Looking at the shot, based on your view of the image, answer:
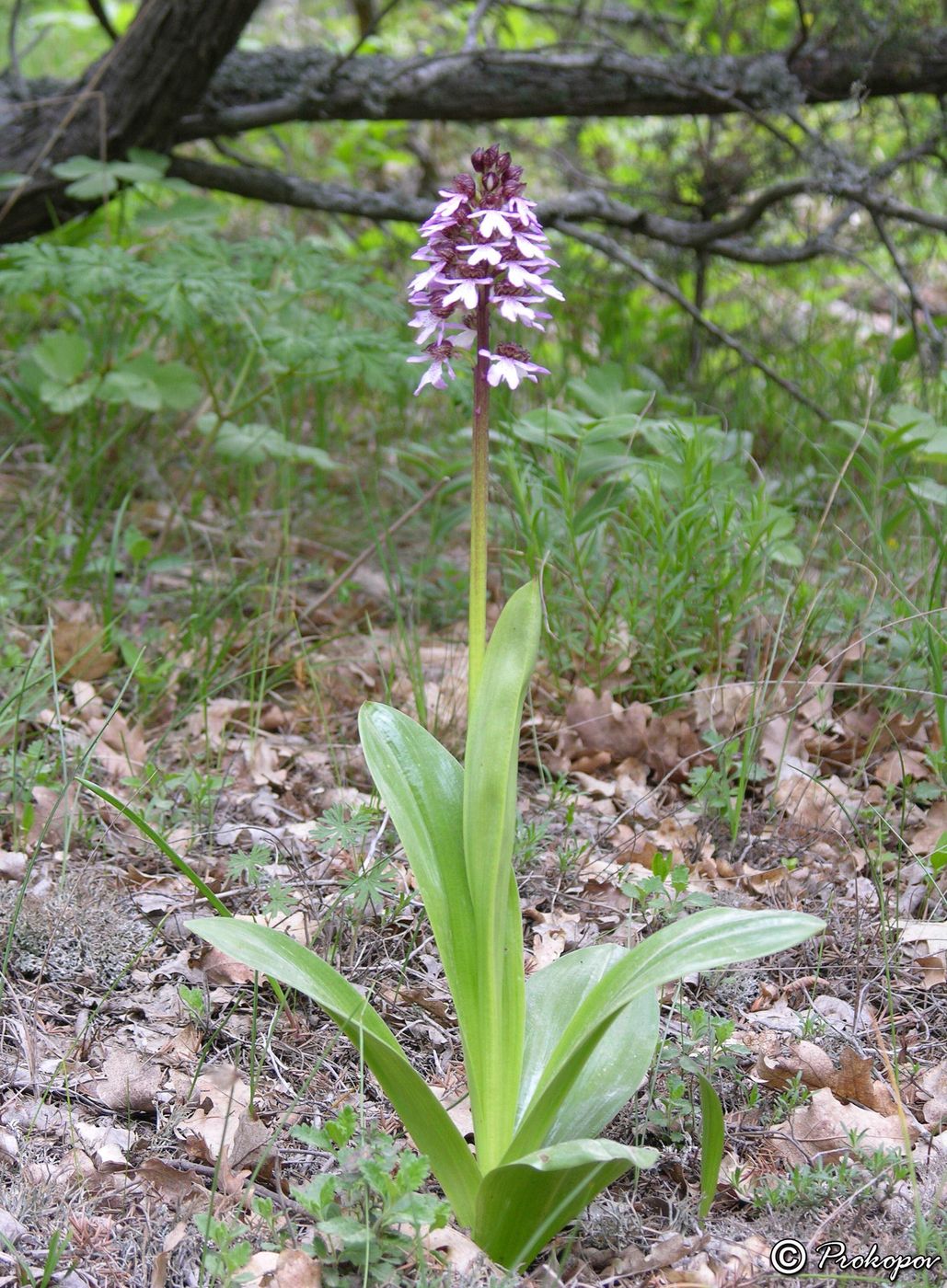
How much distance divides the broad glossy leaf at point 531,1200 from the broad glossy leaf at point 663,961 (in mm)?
50

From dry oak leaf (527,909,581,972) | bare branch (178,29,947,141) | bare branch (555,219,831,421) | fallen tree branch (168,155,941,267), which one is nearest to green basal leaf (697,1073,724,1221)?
dry oak leaf (527,909,581,972)

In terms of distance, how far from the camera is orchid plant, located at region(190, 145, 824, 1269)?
1164mm

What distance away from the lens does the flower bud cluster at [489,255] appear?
1166 mm

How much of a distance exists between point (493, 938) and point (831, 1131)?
0.64 meters

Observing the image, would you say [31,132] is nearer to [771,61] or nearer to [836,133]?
[771,61]

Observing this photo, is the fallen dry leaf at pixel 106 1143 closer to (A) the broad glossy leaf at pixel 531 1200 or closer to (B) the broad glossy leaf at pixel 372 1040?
(B) the broad glossy leaf at pixel 372 1040

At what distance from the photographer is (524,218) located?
1.17m

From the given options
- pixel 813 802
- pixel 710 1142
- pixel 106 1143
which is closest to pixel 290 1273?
pixel 106 1143

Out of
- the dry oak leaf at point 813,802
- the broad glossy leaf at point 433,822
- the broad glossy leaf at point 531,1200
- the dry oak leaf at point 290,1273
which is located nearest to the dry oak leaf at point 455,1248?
the broad glossy leaf at point 531,1200

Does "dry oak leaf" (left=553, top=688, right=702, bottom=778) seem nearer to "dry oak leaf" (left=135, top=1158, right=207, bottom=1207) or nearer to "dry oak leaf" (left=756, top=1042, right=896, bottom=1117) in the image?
"dry oak leaf" (left=756, top=1042, right=896, bottom=1117)

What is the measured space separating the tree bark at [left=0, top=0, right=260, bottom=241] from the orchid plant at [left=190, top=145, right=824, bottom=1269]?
246cm

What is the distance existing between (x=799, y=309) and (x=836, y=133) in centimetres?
111

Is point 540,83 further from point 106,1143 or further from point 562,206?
point 106,1143

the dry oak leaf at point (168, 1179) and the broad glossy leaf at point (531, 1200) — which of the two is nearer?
the broad glossy leaf at point (531, 1200)
